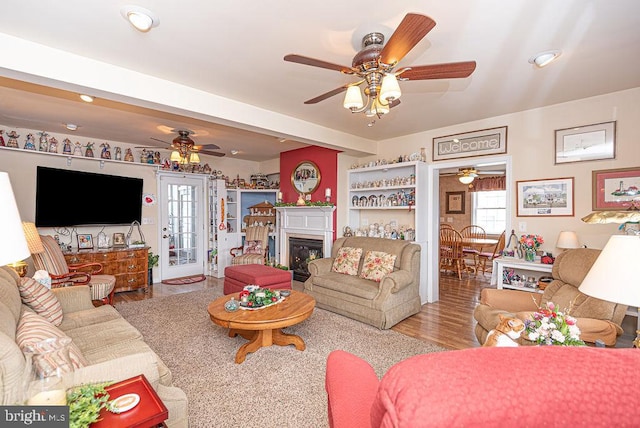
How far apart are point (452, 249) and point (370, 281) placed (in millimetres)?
3076

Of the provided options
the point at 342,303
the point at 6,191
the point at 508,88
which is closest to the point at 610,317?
the point at 508,88

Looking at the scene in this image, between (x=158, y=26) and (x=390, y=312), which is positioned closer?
(x=158, y=26)

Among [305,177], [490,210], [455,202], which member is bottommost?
[490,210]

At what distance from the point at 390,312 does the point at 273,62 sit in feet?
9.32

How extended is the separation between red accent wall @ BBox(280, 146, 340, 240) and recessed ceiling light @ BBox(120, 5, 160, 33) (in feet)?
11.7

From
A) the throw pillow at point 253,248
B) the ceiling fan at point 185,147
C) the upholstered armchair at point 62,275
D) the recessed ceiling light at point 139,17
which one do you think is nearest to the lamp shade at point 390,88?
the recessed ceiling light at point 139,17

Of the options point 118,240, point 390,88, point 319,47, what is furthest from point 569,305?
point 118,240

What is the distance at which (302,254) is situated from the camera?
5.65 meters

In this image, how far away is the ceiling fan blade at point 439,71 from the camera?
1849 millimetres

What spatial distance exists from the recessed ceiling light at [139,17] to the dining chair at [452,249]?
19.3 ft

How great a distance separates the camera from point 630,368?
532 millimetres

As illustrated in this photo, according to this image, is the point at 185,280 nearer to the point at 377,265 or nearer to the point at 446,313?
the point at 377,265

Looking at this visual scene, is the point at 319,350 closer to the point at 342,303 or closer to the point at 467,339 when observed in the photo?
the point at 342,303

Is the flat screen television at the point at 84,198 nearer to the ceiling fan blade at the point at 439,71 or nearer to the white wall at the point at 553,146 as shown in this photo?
the white wall at the point at 553,146
